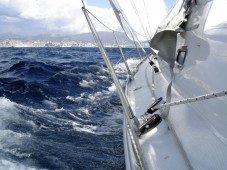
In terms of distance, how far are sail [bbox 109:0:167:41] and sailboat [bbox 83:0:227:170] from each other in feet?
6.95

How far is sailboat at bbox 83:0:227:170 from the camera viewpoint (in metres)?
1.75

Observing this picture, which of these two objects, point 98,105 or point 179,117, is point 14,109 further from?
point 179,117

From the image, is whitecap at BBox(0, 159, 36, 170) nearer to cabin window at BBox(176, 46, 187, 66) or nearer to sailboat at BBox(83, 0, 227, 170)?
sailboat at BBox(83, 0, 227, 170)

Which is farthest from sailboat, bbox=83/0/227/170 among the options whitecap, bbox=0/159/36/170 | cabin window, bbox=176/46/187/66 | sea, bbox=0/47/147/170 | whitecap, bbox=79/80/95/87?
whitecap, bbox=79/80/95/87

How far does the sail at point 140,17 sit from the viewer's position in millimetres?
5227

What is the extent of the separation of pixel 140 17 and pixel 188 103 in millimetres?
3567

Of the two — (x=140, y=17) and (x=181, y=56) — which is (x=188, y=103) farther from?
(x=140, y=17)

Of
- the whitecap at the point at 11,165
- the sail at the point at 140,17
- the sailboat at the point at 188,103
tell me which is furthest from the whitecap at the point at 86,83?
the sailboat at the point at 188,103

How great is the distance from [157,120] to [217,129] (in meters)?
0.63

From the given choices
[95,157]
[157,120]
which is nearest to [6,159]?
[95,157]

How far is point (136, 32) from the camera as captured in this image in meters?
5.30

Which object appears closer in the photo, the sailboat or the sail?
the sailboat

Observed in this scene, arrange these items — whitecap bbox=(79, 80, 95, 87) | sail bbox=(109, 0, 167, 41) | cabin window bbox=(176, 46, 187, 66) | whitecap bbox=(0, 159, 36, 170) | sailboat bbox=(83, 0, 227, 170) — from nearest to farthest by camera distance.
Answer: sailboat bbox=(83, 0, 227, 170), cabin window bbox=(176, 46, 187, 66), whitecap bbox=(0, 159, 36, 170), sail bbox=(109, 0, 167, 41), whitecap bbox=(79, 80, 95, 87)

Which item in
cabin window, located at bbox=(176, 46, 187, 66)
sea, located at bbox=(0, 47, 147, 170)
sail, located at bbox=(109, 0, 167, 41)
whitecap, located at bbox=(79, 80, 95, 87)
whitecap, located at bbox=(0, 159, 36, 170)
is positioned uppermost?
cabin window, located at bbox=(176, 46, 187, 66)
